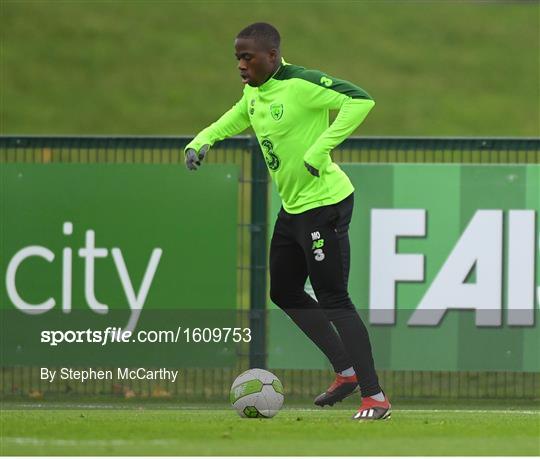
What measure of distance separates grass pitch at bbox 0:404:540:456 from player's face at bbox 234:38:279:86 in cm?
224

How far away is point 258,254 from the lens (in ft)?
44.0

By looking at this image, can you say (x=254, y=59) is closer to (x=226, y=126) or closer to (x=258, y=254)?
(x=226, y=126)

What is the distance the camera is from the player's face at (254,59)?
396 inches

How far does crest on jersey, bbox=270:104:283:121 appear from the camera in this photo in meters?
10.1

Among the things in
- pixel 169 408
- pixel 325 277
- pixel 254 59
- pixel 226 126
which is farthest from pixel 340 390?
pixel 169 408

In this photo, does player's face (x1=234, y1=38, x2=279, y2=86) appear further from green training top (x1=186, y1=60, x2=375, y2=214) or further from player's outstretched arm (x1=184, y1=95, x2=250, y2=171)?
player's outstretched arm (x1=184, y1=95, x2=250, y2=171)

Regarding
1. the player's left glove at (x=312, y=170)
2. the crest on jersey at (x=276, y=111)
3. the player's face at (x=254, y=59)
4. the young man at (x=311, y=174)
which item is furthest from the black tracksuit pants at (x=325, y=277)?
the player's face at (x=254, y=59)

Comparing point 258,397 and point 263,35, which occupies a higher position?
point 263,35

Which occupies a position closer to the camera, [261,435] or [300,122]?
[261,435]

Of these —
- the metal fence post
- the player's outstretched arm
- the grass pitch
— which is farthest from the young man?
the metal fence post

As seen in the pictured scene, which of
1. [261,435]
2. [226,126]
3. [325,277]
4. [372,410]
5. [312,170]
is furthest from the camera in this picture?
[226,126]

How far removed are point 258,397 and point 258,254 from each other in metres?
3.34

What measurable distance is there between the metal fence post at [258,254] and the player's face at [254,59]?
322 centimetres

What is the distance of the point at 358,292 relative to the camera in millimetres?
13188
